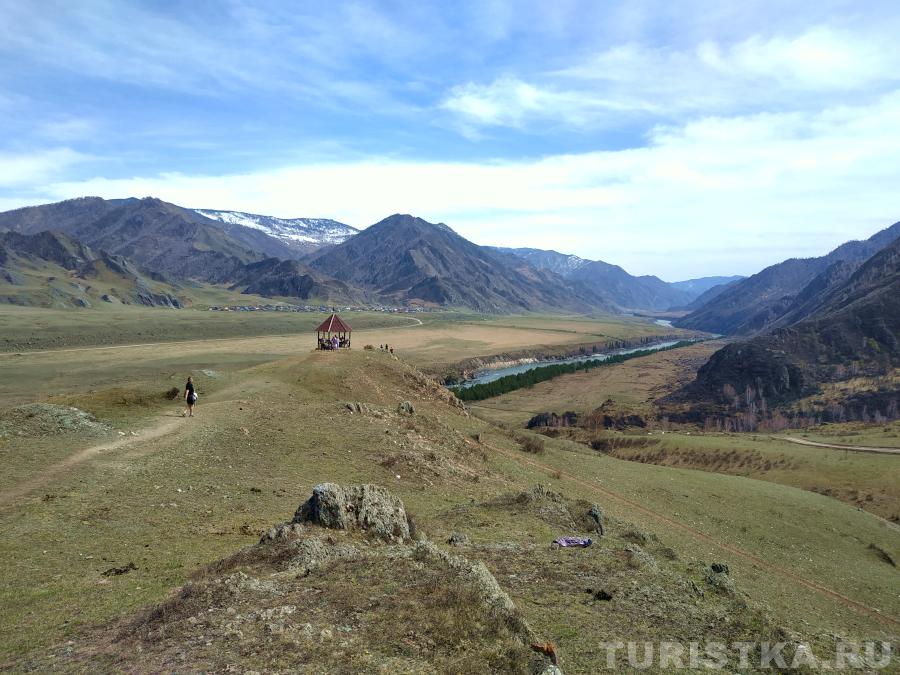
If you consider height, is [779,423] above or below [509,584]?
below

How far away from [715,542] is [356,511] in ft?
88.0

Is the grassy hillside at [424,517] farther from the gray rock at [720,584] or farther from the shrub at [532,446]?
the shrub at [532,446]

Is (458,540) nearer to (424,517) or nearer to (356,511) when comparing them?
(356,511)

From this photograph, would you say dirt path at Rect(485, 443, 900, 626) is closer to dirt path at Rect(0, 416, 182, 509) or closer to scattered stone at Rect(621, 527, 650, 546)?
scattered stone at Rect(621, 527, 650, 546)

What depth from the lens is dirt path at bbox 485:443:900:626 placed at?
29359 mm

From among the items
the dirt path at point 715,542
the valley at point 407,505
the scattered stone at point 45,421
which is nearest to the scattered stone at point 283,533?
the valley at point 407,505

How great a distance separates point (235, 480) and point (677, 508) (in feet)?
105

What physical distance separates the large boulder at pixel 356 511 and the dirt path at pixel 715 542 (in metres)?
23.5

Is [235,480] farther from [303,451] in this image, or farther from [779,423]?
[779,423]

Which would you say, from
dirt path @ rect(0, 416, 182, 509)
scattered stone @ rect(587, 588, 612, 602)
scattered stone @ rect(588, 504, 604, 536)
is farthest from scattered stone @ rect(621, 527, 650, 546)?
dirt path @ rect(0, 416, 182, 509)

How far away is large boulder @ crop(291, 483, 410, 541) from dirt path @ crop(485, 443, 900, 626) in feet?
77.0

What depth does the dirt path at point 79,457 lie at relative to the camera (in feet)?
66.2

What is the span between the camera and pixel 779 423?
113250 millimetres

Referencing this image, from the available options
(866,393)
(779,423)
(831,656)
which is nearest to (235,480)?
(831,656)
